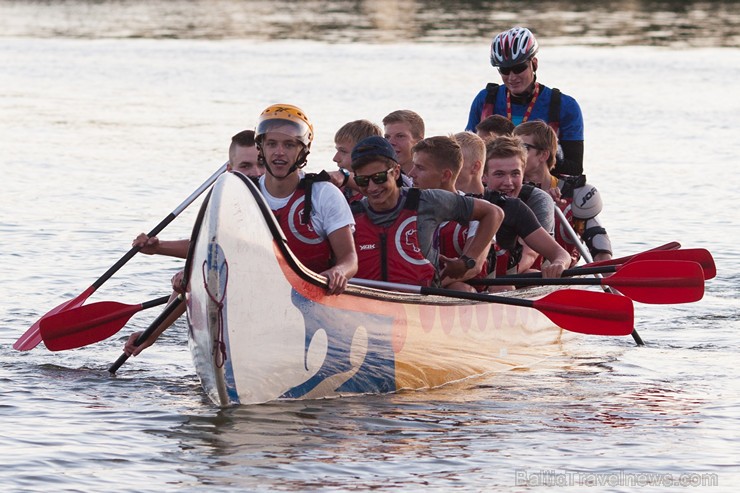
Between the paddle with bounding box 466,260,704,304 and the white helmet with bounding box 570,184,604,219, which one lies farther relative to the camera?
the white helmet with bounding box 570,184,604,219

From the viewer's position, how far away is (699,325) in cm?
1144

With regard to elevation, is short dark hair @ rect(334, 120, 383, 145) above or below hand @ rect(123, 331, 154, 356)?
above

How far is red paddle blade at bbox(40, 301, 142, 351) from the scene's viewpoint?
884 cm

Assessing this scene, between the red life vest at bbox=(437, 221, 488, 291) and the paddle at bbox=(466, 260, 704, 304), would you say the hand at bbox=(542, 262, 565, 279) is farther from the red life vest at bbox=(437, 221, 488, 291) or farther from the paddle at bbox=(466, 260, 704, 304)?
the red life vest at bbox=(437, 221, 488, 291)

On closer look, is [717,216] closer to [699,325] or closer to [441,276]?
[699,325]

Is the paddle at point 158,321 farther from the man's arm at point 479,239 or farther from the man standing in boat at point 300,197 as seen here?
the man's arm at point 479,239

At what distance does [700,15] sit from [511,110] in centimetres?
3926

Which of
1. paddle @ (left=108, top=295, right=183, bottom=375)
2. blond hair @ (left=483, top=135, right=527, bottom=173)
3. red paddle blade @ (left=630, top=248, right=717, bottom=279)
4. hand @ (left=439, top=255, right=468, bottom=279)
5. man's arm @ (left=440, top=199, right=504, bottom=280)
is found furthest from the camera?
red paddle blade @ (left=630, top=248, right=717, bottom=279)

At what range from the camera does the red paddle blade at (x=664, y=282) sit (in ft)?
30.2

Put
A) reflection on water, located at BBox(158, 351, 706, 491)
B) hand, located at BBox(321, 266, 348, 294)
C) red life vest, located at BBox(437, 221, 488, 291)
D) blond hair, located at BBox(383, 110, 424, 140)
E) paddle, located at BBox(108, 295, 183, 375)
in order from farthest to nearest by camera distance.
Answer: blond hair, located at BBox(383, 110, 424, 140) → red life vest, located at BBox(437, 221, 488, 291) → paddle, located at BBox(108, 295, 183, 375) → hand, located at BBox(321, 266, 348, 294) → reflection on water, located at BBox(158, 351, 706, 491)

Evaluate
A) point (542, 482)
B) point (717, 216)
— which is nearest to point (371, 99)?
point (717, 216)

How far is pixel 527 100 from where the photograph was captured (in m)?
10.8

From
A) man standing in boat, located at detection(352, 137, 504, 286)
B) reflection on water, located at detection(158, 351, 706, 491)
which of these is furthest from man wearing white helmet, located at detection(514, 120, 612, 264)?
reflection on water, located at detection(158, 351, 706, 491)

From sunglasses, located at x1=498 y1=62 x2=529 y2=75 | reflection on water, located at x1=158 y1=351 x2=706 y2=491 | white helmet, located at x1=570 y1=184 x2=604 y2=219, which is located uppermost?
sunglasses, located at x1=498 y1=62 x2=529 y2=75
